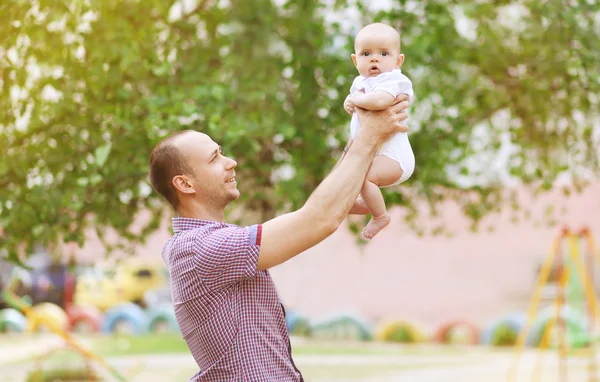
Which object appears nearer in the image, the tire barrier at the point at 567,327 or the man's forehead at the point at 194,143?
the man's forehead at the point at 194,143

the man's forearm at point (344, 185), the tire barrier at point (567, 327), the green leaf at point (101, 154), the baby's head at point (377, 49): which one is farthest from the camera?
the tire barrier at point (567, 327)

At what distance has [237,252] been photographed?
2.37 m

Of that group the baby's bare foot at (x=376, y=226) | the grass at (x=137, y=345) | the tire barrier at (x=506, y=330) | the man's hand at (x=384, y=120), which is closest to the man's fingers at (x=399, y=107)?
the man's hand at (x=384, y=120)

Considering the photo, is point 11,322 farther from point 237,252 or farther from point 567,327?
point 237,252

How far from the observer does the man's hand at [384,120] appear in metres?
2.40

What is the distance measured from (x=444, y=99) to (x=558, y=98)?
1279mm

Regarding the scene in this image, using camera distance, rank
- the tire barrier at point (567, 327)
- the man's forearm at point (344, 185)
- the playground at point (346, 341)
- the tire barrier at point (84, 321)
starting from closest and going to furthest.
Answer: the man's forearm at point (344, 185), the tire barrier at point (567, 327), the playground at point (346, 341), the tire barrier at point (84, 321)

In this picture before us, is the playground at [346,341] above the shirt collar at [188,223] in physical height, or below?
below

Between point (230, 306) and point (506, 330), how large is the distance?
13.6 m

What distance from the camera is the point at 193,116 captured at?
228 inches

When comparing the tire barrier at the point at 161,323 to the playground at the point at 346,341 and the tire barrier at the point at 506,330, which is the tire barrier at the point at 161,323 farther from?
the tire barrier at the point at 506,330

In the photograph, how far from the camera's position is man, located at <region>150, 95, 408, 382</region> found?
2.37 meters

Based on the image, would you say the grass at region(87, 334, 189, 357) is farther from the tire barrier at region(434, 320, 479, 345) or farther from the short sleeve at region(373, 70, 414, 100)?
the short sleeve at region(373, 70, 414, 100)

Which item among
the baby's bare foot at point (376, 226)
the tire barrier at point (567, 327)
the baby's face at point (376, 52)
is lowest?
the tire barrier at point (567, 327)
